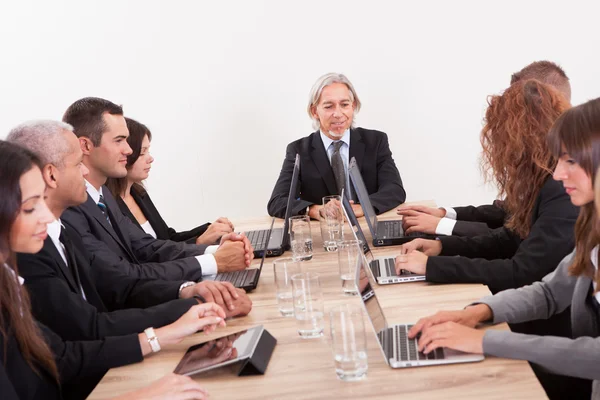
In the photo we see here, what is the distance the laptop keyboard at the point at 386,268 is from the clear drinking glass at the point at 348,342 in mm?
922

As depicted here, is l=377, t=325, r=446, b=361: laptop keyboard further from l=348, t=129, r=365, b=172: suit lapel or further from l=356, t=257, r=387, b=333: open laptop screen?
l=348, t=129, r=365, b=172: suit lapel

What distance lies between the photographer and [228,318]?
247cm

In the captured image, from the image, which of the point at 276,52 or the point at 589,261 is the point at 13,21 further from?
the point at 589,261

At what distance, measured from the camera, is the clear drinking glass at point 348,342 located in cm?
179

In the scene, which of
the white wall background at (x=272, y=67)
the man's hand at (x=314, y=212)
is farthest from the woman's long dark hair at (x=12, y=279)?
the white wall background at (x=272, y=67)

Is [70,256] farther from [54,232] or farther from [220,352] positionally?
[220,352]

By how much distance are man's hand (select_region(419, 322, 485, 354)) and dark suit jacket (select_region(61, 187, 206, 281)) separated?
141 centimetres

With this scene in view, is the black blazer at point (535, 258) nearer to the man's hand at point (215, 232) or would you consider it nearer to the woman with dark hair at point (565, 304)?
the woman with dark hair at point (565, 304)

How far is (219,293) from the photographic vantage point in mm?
2549

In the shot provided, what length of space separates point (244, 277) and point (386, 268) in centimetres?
55

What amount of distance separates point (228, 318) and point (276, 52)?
337cm

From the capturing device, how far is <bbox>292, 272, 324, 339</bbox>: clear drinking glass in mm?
2223

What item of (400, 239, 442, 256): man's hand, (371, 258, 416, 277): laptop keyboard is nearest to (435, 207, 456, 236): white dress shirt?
(400, 239, 442, 256): man's hand

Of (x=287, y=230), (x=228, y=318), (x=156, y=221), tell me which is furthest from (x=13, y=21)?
(x=228, y=318)
